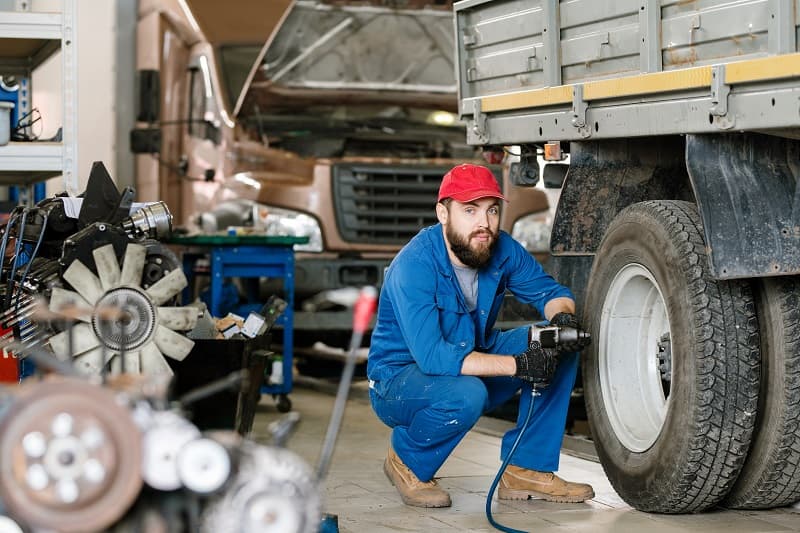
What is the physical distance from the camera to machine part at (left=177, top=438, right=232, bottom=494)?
2.55 meters

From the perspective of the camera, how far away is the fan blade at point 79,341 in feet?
15.1

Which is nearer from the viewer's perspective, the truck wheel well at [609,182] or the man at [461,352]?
the man at [461,352]

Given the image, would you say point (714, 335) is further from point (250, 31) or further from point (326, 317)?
point (250, 31)

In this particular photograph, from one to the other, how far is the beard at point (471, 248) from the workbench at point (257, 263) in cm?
303

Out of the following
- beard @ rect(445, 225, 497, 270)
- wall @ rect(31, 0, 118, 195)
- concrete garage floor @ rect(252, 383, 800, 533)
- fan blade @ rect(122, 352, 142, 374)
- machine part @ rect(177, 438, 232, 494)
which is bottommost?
concrete garage floor @ rect(252, 383, 800, 533)

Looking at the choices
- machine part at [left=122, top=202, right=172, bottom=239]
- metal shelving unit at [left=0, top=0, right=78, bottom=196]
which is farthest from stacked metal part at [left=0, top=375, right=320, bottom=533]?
metal shelving unit at [left=0, top=0, right=78, bottom=196]

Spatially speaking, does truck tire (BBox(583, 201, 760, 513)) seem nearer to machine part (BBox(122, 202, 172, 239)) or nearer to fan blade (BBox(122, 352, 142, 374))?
machine part (BBox(122, 202, 172, 239))

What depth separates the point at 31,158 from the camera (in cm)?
628

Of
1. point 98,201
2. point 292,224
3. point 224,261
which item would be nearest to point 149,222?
point 98,201

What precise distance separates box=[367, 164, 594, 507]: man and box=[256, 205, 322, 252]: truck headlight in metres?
3.95

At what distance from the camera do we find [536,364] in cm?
519

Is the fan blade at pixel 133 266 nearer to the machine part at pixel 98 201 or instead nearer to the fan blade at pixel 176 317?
the fan blade at pixel 176 317

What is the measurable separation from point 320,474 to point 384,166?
23.3 ft

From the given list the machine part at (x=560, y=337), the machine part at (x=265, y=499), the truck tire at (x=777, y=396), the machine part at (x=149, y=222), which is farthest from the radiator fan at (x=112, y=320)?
the truck tire at (x=777, y=396)
